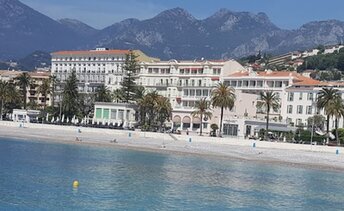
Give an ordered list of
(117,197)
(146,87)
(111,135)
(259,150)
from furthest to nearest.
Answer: (146,87) → (111,135) → (259,150) → (117,197)

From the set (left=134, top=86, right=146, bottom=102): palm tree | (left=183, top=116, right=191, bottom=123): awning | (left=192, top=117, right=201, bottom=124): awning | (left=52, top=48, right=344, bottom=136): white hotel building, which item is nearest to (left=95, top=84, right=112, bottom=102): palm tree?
(left=134, top=86, right=146, bottom=102): palm tree

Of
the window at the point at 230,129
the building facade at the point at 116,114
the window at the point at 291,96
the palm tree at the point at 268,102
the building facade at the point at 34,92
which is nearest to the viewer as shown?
the palm tree at the point at 268,102

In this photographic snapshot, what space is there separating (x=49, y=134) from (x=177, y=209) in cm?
6055

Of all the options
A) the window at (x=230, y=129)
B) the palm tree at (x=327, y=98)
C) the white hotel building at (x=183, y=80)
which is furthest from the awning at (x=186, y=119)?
the palm tree at (x=327, y=98)

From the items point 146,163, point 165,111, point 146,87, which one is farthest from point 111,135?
point 146,87

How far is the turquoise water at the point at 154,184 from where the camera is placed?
33.5 metres

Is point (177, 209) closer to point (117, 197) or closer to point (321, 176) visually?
point (117, 197)

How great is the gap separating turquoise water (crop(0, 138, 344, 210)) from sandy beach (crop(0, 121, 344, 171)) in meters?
5.21

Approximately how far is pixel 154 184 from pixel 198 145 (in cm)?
3352

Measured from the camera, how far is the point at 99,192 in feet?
119

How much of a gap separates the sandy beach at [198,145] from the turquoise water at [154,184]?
5213mm

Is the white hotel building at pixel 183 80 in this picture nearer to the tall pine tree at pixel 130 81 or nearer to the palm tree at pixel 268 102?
the tall pine tree at pixel 130 81

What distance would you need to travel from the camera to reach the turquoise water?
3350 centimetres

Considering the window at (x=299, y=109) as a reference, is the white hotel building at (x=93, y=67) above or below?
above
